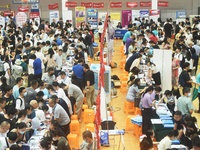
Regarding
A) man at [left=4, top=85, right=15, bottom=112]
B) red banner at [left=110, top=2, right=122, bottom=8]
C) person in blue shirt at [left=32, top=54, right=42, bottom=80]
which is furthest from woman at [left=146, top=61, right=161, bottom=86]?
red banner at [left=110, top=2, right=122, bottom=8]

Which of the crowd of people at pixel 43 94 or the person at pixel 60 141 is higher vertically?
the crowd of people at pixel 43 94

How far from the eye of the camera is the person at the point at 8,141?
6911 mm

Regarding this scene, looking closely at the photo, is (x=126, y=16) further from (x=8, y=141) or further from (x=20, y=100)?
(x=8, y=141)

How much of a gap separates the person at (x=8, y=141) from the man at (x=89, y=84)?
449 cm

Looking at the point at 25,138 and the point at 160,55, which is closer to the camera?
the point at 25,138

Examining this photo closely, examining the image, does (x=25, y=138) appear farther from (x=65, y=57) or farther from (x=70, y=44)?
(x=70, y=44)

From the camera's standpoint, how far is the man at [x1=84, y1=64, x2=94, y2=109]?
36.9ft

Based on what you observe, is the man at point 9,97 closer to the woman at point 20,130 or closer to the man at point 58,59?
the woman at point 20,130

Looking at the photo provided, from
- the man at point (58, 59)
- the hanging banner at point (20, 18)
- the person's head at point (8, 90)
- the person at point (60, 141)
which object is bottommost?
the person at point (60, 141)

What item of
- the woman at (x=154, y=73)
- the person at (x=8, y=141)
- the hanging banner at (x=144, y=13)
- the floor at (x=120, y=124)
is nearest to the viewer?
the person at (x=8, y=141)

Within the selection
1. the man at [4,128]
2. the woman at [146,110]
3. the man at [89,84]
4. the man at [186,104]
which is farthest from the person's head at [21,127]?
the man at [89,84]

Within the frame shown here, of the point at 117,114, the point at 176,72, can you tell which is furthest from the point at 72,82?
the point at 176,72

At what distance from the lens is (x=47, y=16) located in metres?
29.3

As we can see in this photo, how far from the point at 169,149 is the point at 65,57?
310 inches
